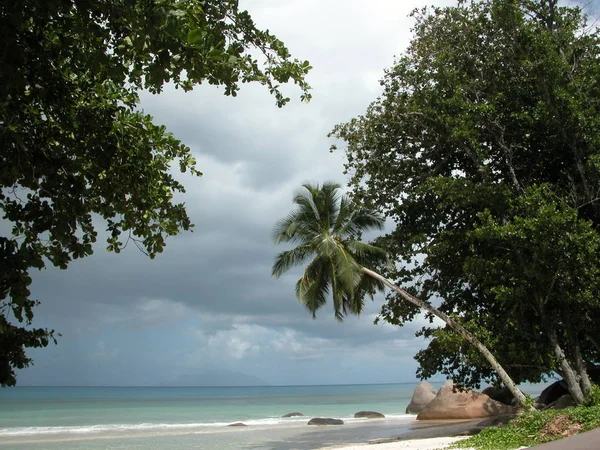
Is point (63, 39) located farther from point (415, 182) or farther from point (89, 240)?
point (415, 182)

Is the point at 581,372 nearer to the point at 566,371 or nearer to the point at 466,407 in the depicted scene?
the point at 566,371

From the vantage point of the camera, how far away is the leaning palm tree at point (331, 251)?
63.1 feet

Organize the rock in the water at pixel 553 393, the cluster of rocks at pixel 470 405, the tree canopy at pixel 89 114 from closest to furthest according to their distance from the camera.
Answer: the tree canopy at pixel 89 114
the rock in the water at pixel 553 393
the cluster of rocks at pixel 470 405

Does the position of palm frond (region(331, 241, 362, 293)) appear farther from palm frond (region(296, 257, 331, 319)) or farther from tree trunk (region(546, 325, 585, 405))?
tree trunk (region(546, 325, 585, 405))

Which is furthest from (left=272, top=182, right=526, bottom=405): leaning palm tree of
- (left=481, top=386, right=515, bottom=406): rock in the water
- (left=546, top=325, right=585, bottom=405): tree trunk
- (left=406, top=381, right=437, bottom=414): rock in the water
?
(left=406, top=381, right=437, bottom=414): rock in the water

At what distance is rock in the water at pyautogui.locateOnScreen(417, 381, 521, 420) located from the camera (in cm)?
2614

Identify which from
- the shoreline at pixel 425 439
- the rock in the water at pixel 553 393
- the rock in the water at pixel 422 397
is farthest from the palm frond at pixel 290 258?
the rock in the water at pixel 422 397

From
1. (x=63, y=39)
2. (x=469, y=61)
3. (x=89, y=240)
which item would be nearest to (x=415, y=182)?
(x=469, y=61)

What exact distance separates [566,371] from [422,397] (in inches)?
856

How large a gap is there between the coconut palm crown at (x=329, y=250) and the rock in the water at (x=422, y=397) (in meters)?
16.8

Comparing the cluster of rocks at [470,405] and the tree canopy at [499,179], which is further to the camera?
the cluster of rocks at [470,405]

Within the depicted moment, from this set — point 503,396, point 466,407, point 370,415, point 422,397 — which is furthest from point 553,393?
point 370,415

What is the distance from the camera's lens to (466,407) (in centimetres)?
2641

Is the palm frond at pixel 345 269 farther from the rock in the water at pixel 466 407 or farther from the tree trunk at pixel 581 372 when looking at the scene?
the rock in the water at pixel 466 407
